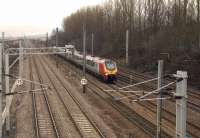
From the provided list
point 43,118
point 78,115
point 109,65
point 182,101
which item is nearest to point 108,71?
point 109,65

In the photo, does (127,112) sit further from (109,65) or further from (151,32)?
(151,32)

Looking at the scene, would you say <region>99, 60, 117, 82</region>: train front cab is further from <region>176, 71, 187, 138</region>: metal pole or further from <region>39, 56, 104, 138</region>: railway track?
<region>176, 71, 187, 138</region>: metal pole

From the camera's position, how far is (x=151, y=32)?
67312 mm

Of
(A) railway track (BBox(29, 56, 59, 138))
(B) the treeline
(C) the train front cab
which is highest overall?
(B) the treeline

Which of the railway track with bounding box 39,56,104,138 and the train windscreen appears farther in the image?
the train windscreen

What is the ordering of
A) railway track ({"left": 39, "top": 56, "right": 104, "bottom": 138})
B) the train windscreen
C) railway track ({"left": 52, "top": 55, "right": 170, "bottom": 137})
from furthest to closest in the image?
the train windscreen
railway track ({"left": 52, "top": 55, "right": 170, "bottom": 137})
railway track ({"left": 39, "top": 56, "right": 104, "bottom": 138})

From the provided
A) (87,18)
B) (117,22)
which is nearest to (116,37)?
(117,22)

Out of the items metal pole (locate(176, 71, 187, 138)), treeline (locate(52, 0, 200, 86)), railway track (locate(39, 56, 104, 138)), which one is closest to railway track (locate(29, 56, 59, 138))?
railway track (locate(39, 56, 104, 138))

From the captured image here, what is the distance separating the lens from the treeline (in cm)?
5114

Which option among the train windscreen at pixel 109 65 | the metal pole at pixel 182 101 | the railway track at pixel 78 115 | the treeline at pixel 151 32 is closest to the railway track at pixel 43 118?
the railway track at pixel 78 115

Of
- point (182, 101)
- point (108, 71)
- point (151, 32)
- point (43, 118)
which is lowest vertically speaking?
point (43, 118)

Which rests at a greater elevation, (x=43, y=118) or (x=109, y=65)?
(x=109, y=65)

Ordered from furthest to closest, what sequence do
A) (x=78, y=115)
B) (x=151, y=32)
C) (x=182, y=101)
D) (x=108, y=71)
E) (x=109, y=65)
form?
(x=151, y=32)
(x=109, y=65)
(x=108, y=71)
(x=78, y=115)
(x=182, y=101)

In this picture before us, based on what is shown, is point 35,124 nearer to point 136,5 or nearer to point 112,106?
point 112,106
